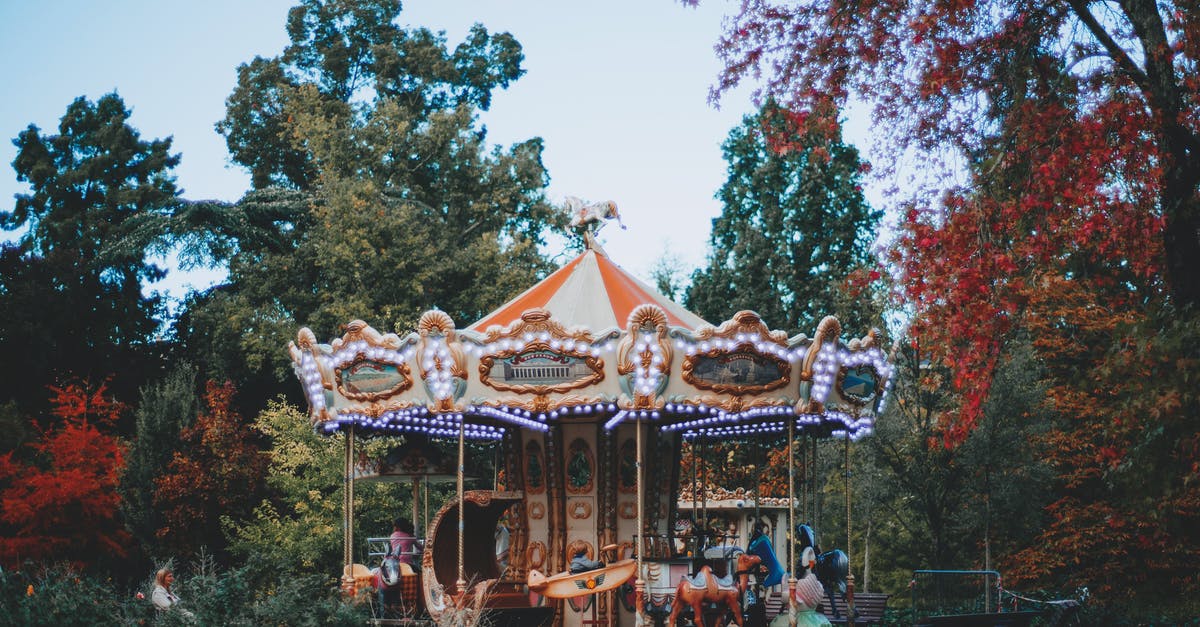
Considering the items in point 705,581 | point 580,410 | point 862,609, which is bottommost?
point 862,609

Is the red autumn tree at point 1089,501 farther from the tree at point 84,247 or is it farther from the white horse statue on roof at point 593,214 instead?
the tree at point 84,247

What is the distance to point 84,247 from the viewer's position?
35.6 metres

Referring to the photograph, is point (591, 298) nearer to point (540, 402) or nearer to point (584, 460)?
point (584, 460)

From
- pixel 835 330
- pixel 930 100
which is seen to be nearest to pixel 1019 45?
pixel 930 100

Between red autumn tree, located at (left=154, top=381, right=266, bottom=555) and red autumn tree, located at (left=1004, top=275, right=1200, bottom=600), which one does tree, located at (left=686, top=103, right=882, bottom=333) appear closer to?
red autumn tree, located at (left=1004, top=275, right=1200, bottom=600)

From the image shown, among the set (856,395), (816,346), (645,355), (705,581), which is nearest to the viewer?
(705,581)

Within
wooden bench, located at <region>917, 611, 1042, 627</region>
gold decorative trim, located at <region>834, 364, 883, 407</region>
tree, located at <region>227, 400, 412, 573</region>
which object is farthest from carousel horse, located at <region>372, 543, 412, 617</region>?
tree, located at <region>227, 400, 412, 573</region>

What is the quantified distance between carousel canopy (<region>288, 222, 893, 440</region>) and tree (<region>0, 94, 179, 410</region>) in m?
21.3

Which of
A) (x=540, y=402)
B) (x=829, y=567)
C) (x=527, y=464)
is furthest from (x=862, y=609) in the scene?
(x=540, y=402)

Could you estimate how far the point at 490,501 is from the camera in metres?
15.1

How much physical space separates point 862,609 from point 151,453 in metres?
18.3

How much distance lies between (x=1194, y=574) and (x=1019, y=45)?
15.8 meters

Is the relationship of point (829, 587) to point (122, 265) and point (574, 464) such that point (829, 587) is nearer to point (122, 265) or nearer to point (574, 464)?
point (574, 464)

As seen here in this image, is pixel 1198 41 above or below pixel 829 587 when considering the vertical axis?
above
